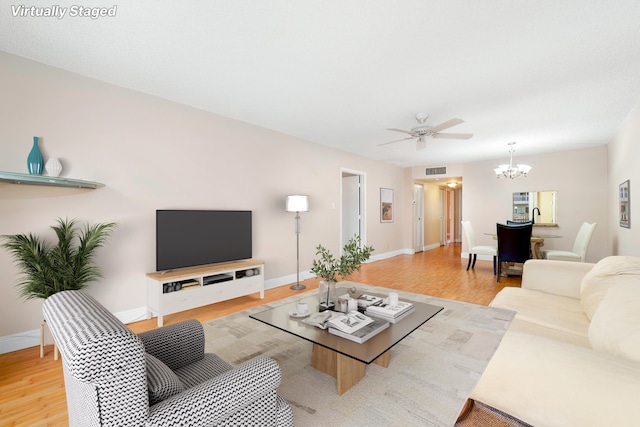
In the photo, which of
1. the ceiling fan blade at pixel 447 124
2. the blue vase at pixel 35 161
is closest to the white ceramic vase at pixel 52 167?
the blue vase at pixel 35 161

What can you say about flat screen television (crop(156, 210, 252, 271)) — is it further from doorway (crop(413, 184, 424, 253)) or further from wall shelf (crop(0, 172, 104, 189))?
doorway (crop(413, 184, 424, 253))

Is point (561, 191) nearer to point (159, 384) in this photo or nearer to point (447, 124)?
point (447, 124)

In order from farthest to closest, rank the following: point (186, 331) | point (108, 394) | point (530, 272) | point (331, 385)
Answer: point (530, 272) → point (331, 385) → point (186, 331) → point (108, 394)

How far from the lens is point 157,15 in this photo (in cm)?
193

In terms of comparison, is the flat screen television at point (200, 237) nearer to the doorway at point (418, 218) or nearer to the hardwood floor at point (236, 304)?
the hardwood floor at point (236, 304)

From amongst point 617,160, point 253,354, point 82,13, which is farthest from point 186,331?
point 617,160

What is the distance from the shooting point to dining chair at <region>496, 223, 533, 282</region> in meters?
4.60

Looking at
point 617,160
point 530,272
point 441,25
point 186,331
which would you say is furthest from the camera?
point 617,160

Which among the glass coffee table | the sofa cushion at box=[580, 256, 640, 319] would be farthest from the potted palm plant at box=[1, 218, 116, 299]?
the sofa cushion at box=[580, 256, 640, 319]

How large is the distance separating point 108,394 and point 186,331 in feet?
2.39

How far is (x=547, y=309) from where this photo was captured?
218 centimetres

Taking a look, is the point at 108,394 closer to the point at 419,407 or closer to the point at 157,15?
the point at 419,407

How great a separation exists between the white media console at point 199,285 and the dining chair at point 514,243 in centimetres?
404

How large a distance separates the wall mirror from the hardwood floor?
1341 mm
